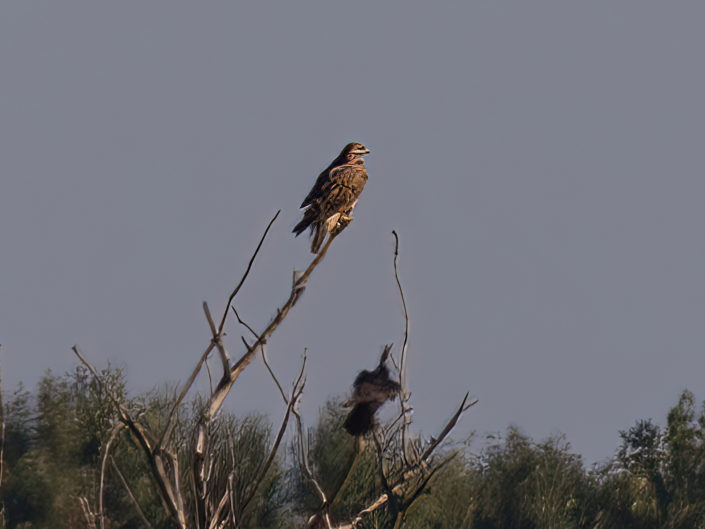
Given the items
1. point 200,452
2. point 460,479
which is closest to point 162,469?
point 200,452

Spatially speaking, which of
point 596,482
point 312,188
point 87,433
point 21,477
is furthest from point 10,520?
point 312,188

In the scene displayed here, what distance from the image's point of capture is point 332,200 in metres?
5.94

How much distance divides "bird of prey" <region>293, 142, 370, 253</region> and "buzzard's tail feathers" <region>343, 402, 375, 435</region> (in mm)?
863

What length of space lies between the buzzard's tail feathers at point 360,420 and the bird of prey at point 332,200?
0.86 metres

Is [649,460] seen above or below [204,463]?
above

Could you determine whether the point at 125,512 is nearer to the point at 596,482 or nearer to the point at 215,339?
the point at 596,482

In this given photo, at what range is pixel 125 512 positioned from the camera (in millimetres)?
36156

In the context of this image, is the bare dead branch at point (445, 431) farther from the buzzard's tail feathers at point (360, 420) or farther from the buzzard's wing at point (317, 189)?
the buzzard's wing at point (317, 189)

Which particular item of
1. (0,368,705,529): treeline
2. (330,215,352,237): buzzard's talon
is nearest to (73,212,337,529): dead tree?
(330,215,352,237): buzzard's talon

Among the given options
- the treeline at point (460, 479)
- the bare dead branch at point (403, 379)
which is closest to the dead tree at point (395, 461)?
the bare dead branch at point (403, 379)

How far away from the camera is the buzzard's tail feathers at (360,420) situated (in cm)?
524

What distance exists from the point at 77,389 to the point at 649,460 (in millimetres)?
21659

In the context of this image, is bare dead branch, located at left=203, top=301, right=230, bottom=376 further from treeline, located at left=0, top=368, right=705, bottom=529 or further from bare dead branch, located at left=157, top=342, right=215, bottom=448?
treeline, located at left=0, top=368, right=705, bottom=529

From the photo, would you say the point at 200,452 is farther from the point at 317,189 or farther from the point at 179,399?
the point at 317,189
